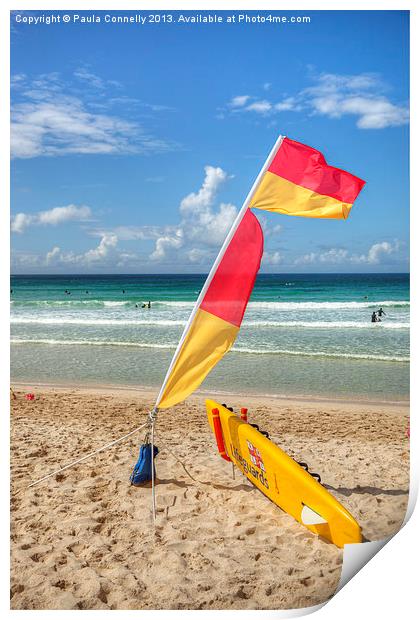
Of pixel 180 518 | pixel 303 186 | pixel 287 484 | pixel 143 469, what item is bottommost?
pixel 180 518

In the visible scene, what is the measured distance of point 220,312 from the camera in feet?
10.2

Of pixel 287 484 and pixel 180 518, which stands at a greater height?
pixel 287 484

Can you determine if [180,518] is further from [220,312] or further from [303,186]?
[303,186]

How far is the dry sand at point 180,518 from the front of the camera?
9.05 feet

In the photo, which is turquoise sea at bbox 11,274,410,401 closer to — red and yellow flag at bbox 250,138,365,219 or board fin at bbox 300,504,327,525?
board fin at bbox 300,504,327,525

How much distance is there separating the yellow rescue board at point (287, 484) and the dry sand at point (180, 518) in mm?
163

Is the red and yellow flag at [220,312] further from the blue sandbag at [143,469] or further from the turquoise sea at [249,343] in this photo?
the turquoise sea at [249,343]

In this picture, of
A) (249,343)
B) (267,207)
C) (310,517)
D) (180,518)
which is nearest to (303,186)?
(267,207)

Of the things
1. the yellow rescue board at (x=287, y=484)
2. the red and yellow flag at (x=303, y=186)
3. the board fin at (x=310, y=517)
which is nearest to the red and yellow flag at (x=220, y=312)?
the red and yellow flag at (x=303, y=186)

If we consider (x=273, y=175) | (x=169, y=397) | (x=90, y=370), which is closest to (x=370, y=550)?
(x=169, y=397)

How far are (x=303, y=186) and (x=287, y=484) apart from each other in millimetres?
1771

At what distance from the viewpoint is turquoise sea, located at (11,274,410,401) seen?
8.14 metres

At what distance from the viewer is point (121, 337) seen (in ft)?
43.5

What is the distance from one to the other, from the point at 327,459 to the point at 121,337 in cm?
922
